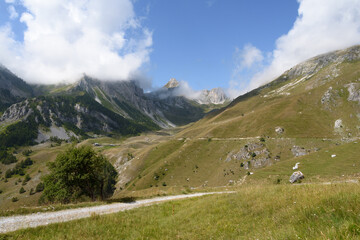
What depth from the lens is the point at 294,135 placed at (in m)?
93.3

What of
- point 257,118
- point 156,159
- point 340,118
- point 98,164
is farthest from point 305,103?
point 98,164

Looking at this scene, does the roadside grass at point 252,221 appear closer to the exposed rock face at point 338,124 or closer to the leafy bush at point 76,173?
the leafy bush at point 76,173

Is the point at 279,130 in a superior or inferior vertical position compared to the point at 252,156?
superior

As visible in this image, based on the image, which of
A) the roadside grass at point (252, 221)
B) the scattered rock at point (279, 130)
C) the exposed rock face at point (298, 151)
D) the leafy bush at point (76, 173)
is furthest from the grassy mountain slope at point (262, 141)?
the roadside grass at point (252, 221)

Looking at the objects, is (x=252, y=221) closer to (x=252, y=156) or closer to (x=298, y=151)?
(x=252, y=156)

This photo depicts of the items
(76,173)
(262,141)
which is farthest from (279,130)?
(76,173)

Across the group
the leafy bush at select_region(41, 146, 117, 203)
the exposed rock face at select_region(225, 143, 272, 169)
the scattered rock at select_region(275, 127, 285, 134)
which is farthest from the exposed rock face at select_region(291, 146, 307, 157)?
the leafy bush at select_region(41, 146, 117, 203)

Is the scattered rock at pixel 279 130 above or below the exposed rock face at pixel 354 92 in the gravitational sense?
below

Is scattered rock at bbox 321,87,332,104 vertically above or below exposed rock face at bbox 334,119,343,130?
above

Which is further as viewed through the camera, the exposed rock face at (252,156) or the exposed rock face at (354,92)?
the exposed rock face at (354,92)

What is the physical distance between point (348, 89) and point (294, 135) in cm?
7235

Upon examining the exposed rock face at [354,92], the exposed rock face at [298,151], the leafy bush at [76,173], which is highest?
the exposed rock face at [354,92]

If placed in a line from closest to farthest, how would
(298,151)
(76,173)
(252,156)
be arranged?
(76,173) < (298,151) < (252,156)

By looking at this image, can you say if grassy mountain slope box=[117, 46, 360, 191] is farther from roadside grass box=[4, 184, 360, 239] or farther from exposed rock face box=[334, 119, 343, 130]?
roadside grass box=[4, 184, 360, 239]
